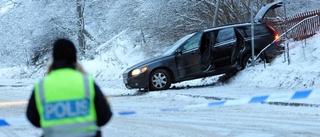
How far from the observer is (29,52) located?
117 feet

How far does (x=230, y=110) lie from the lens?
10086 mm

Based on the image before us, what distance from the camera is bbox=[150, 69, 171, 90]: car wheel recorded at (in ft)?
46.7

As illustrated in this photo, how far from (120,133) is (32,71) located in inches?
1070

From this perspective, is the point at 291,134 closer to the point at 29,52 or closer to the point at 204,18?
the point at 204,18

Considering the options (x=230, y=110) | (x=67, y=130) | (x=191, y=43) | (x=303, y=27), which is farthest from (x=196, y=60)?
(x=67, y=130)

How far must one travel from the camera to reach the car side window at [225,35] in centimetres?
1451

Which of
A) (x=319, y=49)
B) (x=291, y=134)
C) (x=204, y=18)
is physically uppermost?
(x=204, y=18)

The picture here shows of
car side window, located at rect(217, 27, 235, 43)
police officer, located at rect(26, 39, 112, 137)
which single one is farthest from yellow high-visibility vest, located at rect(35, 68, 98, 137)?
car side window, located at rect(217, 27, 235, 43)

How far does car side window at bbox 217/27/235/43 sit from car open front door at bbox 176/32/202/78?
61cm

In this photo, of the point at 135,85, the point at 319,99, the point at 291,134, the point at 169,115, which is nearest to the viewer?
the point at 291,134

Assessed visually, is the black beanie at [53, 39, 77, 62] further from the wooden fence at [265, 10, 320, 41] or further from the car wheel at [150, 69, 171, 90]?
the wooden fence at [265, 10, 320, 41]

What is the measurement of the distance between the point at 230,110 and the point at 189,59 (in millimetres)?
4424

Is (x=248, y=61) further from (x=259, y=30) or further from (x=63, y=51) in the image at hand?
(x=63, y=51)

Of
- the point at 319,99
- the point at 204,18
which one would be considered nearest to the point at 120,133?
the point at 319,99
